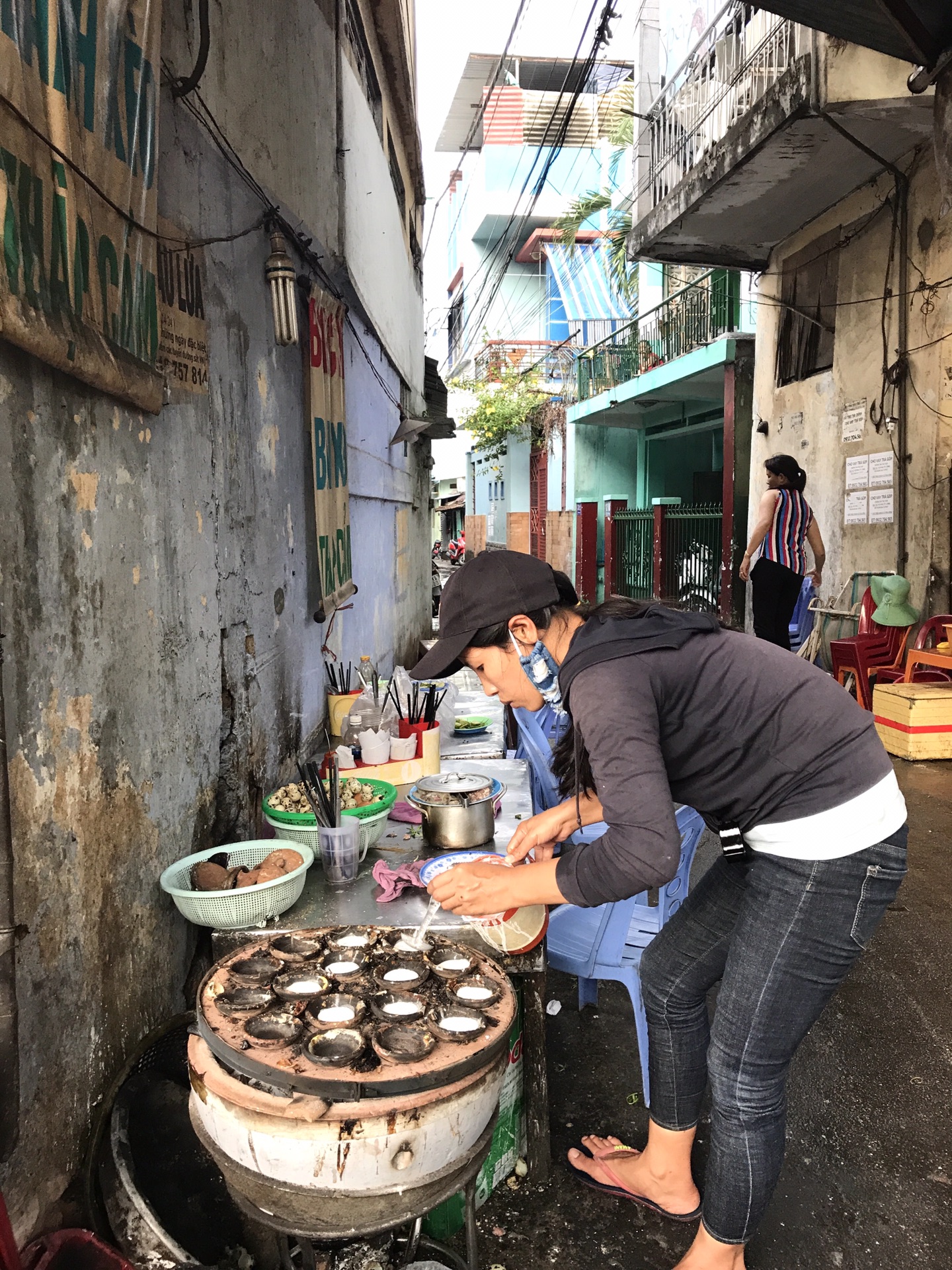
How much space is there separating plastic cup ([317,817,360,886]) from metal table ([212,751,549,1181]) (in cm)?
4

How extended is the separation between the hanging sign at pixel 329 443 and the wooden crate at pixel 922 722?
4439 millimetres

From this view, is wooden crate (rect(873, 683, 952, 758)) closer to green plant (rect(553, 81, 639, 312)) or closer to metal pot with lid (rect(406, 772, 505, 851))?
metal pot with lid (rect(406, 772, 505, 851))

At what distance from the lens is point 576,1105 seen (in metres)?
2.86

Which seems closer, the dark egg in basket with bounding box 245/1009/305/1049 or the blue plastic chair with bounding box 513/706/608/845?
the dark egg in basket with bounding box 245/1009/305/1049

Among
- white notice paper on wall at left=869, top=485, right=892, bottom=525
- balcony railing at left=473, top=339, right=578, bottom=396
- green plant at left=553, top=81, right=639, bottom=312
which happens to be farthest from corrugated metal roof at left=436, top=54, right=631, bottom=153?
white notice paper on wall at left=869, top=485, right=892, bottom=525

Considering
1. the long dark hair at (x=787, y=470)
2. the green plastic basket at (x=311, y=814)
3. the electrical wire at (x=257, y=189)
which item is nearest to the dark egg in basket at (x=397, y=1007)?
the green plastic basket at (x=311, y=814)

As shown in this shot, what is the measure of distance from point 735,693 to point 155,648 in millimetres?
1530

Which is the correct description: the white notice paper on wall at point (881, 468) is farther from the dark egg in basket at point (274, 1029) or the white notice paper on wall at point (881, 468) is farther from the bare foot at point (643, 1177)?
the dark egg in basket at point (274, 1029)

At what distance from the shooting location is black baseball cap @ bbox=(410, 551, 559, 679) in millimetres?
1859

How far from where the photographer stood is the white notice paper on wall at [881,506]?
27.3 ft

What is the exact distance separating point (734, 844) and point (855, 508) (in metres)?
7.86

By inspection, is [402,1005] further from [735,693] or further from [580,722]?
[735,693]

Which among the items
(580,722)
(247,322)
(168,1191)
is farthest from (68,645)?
(247,322)

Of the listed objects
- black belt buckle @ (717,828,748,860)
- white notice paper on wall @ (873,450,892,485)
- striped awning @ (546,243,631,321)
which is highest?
striped awning @ (546,243,631,321)
